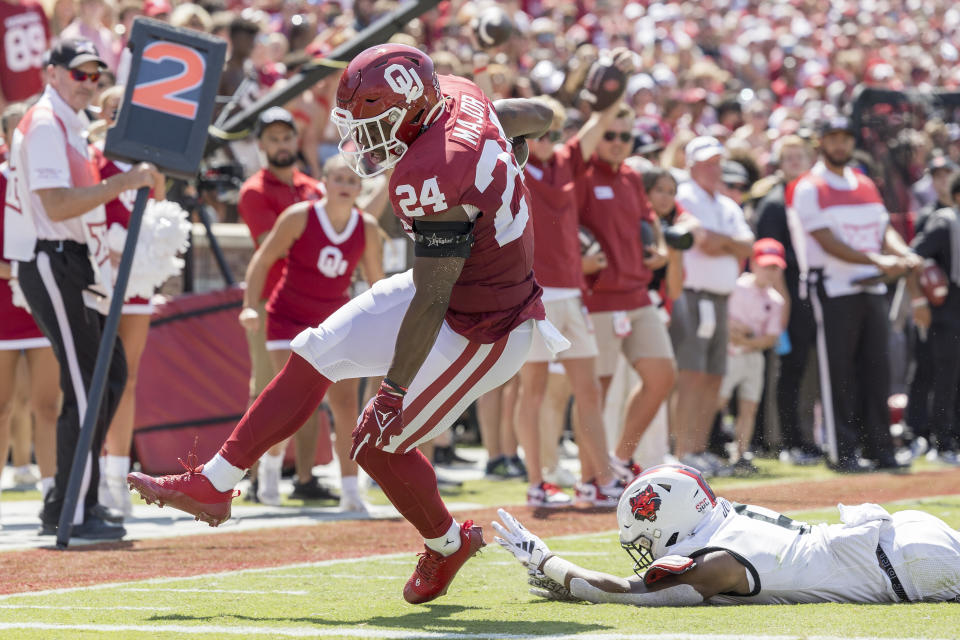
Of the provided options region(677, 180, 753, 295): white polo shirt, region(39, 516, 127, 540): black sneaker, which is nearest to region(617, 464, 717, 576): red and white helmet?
region(39, 516, 127, 540): black sneaker

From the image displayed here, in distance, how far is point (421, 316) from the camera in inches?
187

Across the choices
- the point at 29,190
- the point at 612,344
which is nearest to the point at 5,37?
the point at 29,190

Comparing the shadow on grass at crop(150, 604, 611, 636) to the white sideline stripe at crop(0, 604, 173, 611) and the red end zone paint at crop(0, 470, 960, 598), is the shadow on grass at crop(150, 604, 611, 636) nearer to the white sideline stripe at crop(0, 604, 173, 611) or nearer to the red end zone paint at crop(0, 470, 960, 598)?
the white sideline stripe at crop(0, 604, 173, 611)

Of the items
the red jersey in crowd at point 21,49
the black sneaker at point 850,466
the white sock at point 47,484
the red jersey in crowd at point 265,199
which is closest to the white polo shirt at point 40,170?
the white sock at point 47,484

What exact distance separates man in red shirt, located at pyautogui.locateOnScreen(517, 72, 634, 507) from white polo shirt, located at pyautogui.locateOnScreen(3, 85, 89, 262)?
2699 mm

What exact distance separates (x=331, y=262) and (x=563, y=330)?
4.74 feet

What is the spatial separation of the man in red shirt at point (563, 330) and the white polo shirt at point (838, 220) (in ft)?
9.75

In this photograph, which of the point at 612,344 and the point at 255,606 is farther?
the point at 612,344

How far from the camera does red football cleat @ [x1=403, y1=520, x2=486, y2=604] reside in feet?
17.4

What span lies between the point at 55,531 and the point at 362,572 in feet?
6.64

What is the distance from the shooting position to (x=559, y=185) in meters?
8.77

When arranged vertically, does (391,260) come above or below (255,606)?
above

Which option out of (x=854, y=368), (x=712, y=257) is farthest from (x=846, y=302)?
(x=712, y=257)

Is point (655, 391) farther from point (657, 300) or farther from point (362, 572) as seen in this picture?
point (362, 572)
